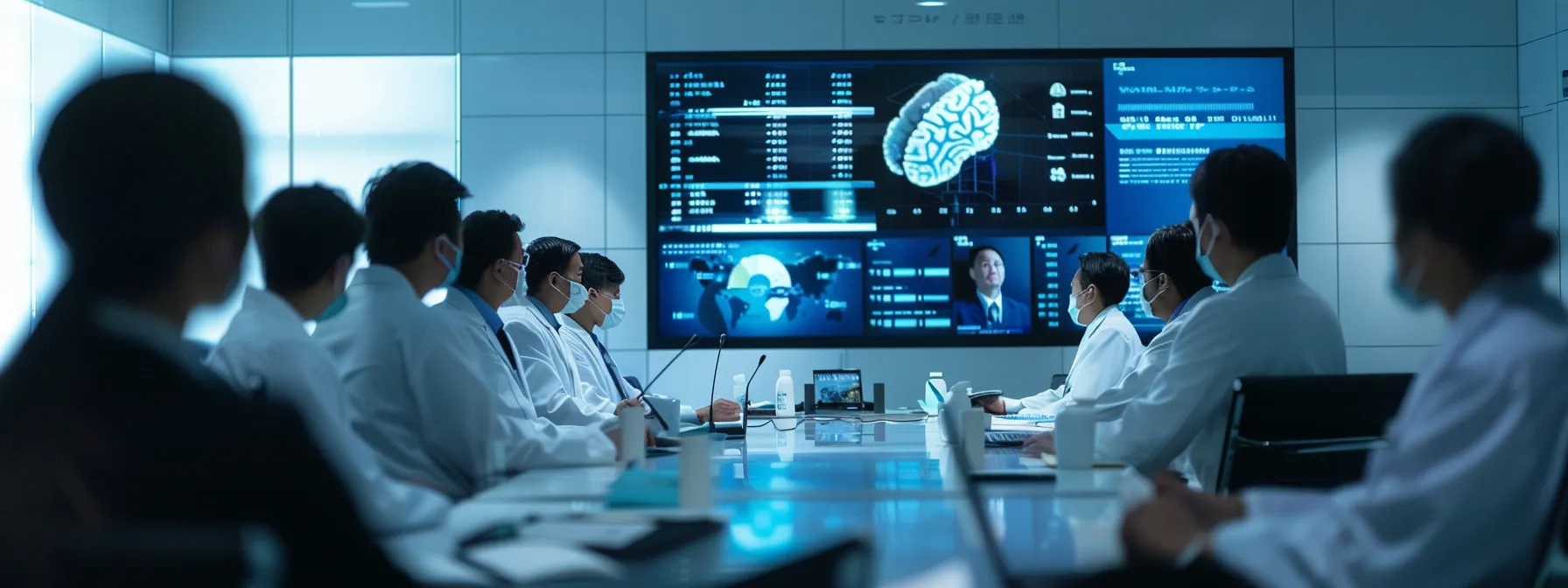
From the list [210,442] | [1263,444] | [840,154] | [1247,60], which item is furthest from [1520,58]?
[210,442]

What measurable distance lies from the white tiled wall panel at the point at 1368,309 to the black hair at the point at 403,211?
4.87m

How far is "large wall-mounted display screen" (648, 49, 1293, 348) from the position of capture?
5527mm

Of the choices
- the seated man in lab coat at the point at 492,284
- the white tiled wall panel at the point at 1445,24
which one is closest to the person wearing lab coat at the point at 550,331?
the seated man in lab coat at the point at 492,284

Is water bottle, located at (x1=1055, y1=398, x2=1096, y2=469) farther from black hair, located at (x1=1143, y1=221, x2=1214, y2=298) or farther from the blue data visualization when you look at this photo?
the blue data visualization

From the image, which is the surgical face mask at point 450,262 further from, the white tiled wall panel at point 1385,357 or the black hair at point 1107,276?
the white tiled wall panel at point 1385,357

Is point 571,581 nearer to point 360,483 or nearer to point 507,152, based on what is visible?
point 360,483

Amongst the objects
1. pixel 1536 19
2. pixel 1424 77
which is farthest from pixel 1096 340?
pixel 1536 19

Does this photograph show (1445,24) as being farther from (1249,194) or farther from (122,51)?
(122,51)

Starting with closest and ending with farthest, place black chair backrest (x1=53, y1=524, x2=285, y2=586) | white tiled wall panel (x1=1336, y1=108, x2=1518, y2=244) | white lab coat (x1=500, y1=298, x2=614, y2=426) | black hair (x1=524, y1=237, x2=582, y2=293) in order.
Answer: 1. black chair backrest (x1=53, y1=524, x2=285, y2=586)
2. white lab coat (x1=500, y1=298, x2=614, y2=426)
3. black hair (x1=524, y1=237, x2=582, y2=293)
4. white tiled wall panel (x1=1336, y1=108, x2=1518, y2=244)

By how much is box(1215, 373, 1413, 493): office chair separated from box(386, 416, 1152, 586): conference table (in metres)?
0.24

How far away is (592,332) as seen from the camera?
486 centimetres

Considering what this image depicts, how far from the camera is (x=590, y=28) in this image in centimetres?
561

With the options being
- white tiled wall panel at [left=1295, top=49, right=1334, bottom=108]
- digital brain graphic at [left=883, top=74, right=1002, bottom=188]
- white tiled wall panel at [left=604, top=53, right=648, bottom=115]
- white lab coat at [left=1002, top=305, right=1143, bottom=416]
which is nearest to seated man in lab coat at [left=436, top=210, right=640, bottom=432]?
white lab coat at [left=1002, top=305, right=1143, bottom=416]

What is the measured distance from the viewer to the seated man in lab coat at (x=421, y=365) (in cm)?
240
